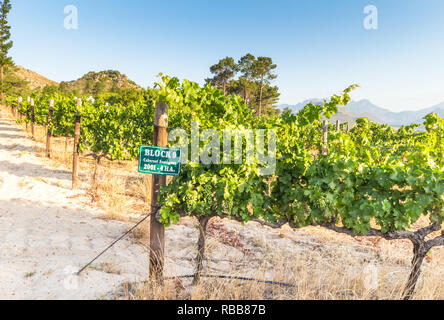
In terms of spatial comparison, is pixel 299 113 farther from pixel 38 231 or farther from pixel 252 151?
pixel 38 231

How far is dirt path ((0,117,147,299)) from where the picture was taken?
353 centimetres

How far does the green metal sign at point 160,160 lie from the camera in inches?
125

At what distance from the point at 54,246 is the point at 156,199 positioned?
2.69 metres

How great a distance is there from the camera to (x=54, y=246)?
4.72m

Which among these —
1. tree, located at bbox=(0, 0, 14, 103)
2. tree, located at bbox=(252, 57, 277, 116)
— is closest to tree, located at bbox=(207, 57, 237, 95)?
tree, located at bbox=(252, 57, 277, 116)

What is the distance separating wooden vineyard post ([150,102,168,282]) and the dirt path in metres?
0.53

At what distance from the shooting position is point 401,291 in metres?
3.25

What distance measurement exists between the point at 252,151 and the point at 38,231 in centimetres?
479

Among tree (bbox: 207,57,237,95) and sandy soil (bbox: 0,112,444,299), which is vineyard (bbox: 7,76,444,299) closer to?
sandy soil (bbox: 0,112,444,299)

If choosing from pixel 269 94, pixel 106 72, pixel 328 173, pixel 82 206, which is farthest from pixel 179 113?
pixel 106 72

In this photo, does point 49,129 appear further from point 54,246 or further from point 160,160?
point 160,160

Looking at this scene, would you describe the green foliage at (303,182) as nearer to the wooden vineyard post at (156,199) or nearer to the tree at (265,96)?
the wooden vineyard post at (156,199)

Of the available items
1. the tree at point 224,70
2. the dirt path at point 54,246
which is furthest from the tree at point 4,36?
the dirt path at point 54,246

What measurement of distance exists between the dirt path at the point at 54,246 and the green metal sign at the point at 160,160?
1.54m
